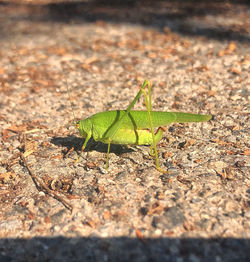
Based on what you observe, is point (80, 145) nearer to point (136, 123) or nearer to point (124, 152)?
point (124, 152)

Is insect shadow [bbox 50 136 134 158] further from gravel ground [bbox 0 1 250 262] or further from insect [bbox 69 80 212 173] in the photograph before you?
insect [bbox 69 80 212 173]

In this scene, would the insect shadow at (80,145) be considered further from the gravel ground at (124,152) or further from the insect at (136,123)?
the insect at (136,123)

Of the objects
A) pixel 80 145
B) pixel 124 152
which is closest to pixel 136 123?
pixel 124 152

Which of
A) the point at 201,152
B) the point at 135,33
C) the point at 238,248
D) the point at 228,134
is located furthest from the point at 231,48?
the point at 238,248

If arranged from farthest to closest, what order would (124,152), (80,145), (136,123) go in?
1. (80,145)
2. (124,152)
3. (136,123)

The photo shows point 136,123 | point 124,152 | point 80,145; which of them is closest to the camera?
point 136,123

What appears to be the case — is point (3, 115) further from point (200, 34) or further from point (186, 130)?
point (200, 34)

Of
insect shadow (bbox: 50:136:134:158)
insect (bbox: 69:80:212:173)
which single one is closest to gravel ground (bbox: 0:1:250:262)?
insect shadow (bbox: 50:136:134:158)

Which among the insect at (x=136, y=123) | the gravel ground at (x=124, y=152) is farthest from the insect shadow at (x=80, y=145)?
the insect at (x=136, y=123)
